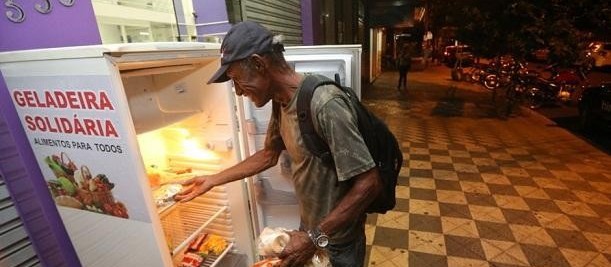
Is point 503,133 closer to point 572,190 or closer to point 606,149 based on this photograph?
point 606,149

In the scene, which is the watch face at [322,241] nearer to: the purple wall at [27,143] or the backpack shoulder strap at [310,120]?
the backpack shoulder strap at [310,120]

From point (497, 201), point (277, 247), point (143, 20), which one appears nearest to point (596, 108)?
point (497, 201)

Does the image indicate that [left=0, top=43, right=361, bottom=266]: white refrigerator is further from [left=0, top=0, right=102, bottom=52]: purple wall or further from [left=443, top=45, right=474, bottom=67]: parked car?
[left=443, top=45, right=474, bottom=67]: parked car

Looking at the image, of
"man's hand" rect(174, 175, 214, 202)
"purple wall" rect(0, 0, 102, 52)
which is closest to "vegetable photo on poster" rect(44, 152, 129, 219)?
"man's hand" rect(174, 175, 214, 202)

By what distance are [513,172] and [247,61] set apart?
5.57m

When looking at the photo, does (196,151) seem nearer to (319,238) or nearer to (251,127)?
(251,127)

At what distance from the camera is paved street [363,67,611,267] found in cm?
351

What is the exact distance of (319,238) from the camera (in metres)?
1.73

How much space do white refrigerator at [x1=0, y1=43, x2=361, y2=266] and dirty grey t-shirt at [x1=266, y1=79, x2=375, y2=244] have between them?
2.40 feet

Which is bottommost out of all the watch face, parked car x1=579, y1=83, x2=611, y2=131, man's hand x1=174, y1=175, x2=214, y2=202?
parked car x1=579, y1=83, x2=611, y2=131

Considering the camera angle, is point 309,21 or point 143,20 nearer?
point 143,20

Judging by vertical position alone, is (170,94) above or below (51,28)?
below

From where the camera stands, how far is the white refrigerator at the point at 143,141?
160cm

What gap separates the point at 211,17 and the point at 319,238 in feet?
10.9
